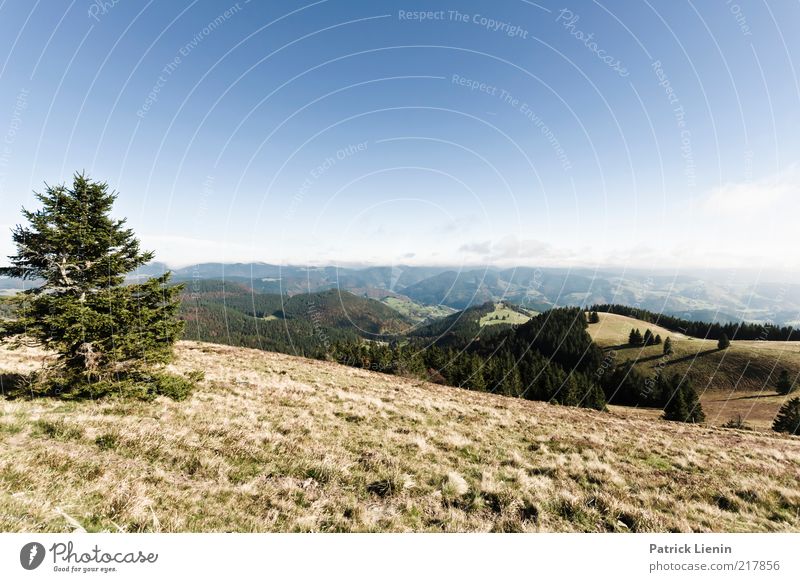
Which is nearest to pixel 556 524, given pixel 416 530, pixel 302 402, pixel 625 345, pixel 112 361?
pixel 416 530

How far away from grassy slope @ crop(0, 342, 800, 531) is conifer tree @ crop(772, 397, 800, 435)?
54579 mm

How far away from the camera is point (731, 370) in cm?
7488

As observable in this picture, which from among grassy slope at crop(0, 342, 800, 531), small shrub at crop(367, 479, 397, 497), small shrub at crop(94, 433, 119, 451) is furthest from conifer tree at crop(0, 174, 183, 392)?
small shrub at crop(367, 479, 397, 497)

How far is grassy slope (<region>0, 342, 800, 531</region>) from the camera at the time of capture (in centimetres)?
582

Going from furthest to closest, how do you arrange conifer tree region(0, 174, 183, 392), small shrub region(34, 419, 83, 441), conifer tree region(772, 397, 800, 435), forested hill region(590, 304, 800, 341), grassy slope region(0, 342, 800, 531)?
forested hill region(590, 304, 800, 341)
conifer tree region(772, 397, 800, 435)
conifer tree region(0, 174, 183, 392)
small shrub region(34, 419, 83, 441)
grassy slope region(0, 342, 800, 531)

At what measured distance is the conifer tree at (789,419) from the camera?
4747 centimetres

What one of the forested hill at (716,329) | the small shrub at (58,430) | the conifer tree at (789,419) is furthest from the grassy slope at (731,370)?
the small shrub at (58,430)

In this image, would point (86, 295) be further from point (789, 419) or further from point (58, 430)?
point (789, 419)

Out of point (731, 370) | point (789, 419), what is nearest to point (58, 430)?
point (789, 419)

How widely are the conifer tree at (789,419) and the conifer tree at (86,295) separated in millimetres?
79621
